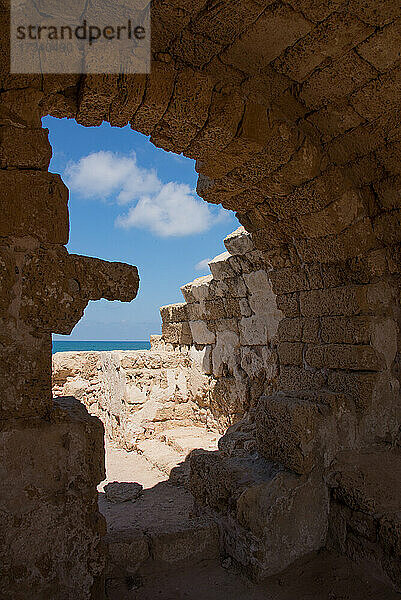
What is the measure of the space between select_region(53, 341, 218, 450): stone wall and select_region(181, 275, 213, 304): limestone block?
100 centimetres

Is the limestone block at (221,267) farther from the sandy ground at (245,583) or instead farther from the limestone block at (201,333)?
the sandy ground at (245,583)

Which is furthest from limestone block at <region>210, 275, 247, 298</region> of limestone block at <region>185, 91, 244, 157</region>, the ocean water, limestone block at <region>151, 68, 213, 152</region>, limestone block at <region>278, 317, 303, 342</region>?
the ocean water

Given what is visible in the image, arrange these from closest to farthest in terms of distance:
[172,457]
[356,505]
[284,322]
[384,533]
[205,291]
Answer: [384,533]
[356,505]
[284,322]
[172,457]
[205,291]

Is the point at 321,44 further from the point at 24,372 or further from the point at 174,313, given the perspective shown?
the point at 174,313

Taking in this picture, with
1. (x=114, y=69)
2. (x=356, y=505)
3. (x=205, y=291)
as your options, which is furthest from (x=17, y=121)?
(x=205, y=291)

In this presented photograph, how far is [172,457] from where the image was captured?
593 centimetres

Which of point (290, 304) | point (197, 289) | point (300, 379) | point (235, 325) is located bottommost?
point (300, 379)

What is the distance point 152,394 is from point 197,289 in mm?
1998

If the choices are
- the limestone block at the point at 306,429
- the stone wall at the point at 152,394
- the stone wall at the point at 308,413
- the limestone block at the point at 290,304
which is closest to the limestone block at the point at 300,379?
the stone wall at the point at 308,413

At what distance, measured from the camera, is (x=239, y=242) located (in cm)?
542

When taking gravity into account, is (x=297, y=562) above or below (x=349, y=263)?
below

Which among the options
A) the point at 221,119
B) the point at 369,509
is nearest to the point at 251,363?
the point at 369,509

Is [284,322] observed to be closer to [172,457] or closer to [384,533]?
[384,533]

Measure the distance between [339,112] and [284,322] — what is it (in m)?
1.93
